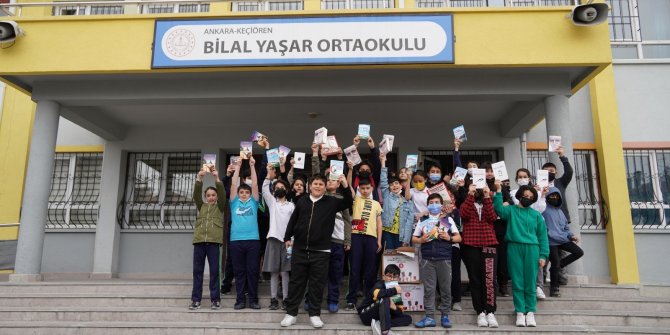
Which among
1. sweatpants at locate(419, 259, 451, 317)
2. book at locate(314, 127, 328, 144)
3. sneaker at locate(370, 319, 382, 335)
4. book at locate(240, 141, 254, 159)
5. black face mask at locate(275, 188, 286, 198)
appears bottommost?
sneaker at locate(370, 319, 382, 335)

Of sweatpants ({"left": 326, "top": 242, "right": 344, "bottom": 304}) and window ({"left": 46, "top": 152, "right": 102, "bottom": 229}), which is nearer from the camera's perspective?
sweatpants ({"left": 326, "top": 242, "right": 344, "bottom": 304})

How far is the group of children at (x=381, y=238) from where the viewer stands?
199 inches

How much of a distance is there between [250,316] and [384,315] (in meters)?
1.60

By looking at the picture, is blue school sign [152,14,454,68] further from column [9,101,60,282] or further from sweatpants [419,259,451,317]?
sweatpants [419,259,451,317]

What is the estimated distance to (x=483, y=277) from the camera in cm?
505

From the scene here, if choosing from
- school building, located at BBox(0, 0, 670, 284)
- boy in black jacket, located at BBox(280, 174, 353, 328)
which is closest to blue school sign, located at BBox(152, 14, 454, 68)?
school building, located at BBox(0, 0, 670, 284)

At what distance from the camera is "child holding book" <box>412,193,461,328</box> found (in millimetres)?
5020

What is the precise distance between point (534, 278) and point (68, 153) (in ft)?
28.8

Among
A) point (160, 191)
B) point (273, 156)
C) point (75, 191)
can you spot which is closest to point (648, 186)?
point (273, 156)

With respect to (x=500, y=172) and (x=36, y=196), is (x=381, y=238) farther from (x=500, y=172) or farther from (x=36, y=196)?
(x=36, y=196)

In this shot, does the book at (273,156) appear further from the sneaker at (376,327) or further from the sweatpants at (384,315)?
the sneaker at (376,327)

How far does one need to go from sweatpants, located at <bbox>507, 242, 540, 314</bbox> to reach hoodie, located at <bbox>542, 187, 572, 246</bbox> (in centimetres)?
73

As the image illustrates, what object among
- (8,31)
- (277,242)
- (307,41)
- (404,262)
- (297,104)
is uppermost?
(8,31)

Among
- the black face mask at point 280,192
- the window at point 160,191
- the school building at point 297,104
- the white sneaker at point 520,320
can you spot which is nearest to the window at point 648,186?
the school building at point 297,104
